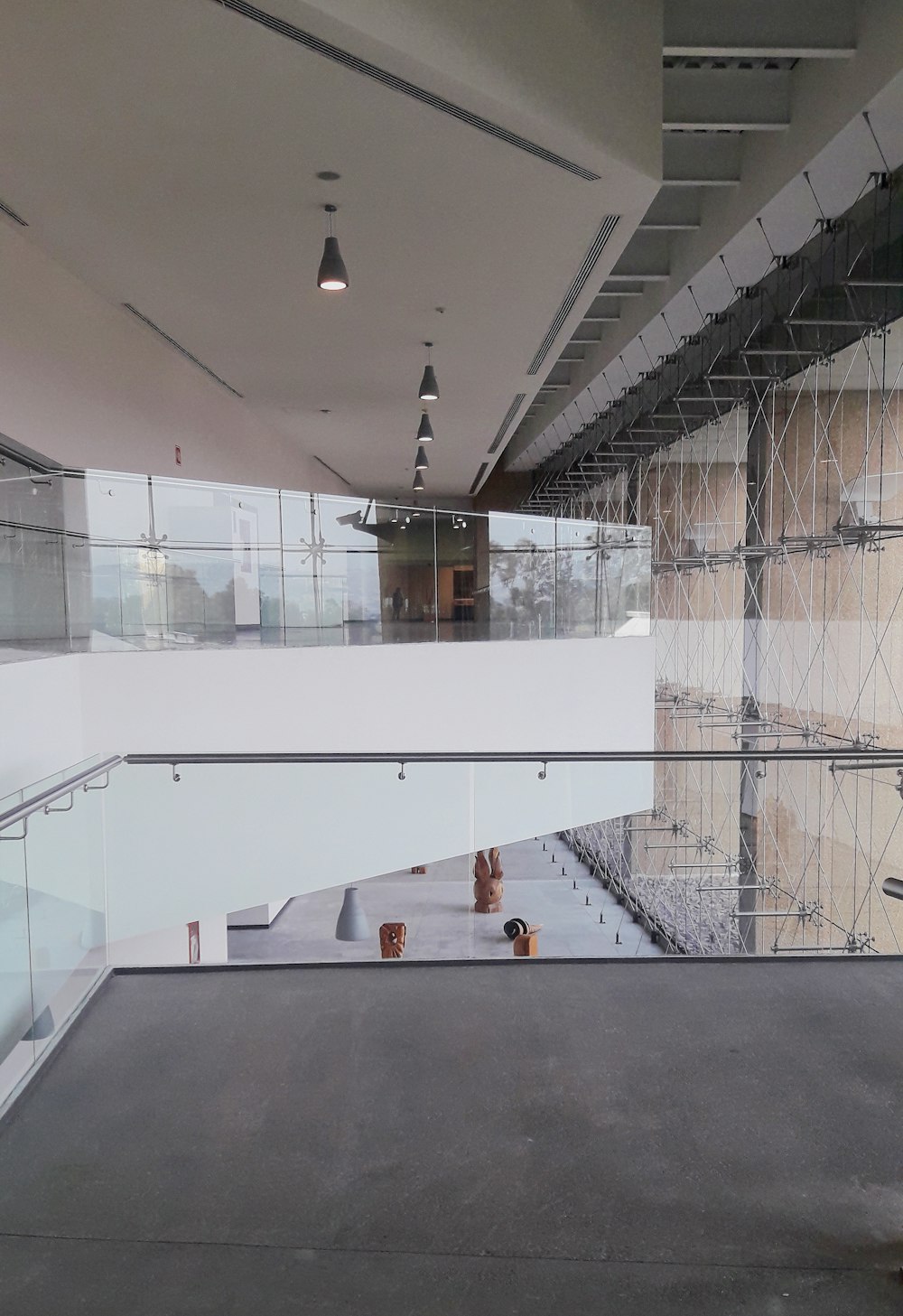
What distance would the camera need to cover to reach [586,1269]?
51.8 inches

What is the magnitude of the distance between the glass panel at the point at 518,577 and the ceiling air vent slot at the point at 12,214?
352 centimetres

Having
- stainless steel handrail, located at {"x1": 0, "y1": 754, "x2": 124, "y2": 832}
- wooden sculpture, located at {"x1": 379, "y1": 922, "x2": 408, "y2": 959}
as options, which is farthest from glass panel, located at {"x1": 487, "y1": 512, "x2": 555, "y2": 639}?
stainless steel handrail, located at {"x1": 0, "y1": 754, "x2": 124, "y2": 832}

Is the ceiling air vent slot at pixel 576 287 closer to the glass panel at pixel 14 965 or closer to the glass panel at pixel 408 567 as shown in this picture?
the glass panel at pixel 408 567

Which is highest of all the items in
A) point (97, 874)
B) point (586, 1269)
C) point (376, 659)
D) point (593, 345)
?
point (593, 345)

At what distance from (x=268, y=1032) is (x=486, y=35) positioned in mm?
3041

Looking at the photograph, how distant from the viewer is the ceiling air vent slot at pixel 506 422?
25.6ft

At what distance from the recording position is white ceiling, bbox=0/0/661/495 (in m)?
2.76

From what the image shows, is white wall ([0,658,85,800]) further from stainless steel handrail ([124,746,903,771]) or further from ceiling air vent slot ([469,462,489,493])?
ceiling air vent slot ([469,462,489,493])

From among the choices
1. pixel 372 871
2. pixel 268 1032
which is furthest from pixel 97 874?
pixel 372 871

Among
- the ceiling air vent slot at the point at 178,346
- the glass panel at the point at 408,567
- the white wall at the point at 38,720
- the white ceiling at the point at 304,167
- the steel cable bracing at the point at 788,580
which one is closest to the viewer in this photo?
the white ceiling at the point at 304,167

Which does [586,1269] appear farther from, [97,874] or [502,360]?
[502,360]

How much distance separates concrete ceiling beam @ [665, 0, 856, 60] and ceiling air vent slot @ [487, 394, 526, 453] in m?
3.67

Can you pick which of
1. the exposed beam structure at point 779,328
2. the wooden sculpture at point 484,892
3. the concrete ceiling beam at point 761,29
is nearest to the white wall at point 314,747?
the wooden sculpture at point 484,892

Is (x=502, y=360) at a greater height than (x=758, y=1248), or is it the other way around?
(x=502, y=360)
